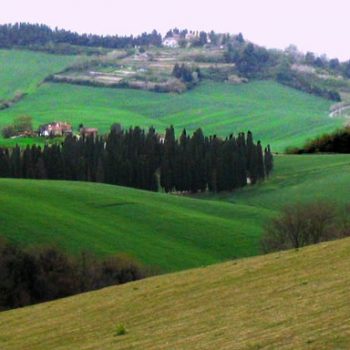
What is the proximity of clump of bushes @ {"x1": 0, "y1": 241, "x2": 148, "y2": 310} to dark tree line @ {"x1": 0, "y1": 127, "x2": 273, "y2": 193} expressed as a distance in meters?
54.5

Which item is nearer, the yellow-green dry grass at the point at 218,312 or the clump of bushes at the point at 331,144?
the yellow-green dry grass at the point at 218,312

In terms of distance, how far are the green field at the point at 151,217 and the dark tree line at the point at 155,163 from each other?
4669mm

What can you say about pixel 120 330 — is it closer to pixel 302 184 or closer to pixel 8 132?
pixel 302 184

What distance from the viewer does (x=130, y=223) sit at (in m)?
77.6

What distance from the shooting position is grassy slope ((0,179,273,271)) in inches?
2625

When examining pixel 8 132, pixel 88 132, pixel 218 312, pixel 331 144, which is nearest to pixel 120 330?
pixel 218 312

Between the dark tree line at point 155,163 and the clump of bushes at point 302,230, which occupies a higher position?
the clump of bushes at point 302,230

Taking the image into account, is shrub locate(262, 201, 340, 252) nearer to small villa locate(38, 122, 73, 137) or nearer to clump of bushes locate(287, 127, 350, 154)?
clump of bushes locate(287, 127, 350, 154)

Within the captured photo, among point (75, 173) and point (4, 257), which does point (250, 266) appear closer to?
point (4, 257)

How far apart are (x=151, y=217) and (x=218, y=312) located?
185 ft

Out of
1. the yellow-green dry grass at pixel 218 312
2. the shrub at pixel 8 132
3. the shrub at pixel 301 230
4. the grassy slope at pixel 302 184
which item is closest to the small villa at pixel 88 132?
the shrub at pixel 8 132

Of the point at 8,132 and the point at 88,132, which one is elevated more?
the point at 88,132

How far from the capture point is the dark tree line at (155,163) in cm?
10800

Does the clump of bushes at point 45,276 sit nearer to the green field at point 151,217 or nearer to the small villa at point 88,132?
the green field at point 151,217
